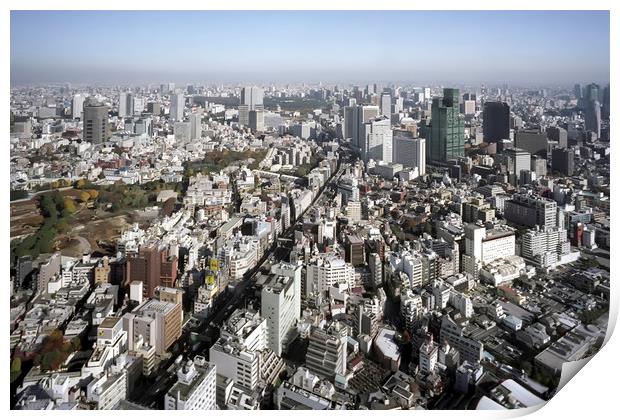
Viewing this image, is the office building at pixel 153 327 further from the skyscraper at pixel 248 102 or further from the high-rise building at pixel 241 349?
the skyscraper at pixel 248 102

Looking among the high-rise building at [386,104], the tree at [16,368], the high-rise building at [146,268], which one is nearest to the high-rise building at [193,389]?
the tree at [16,368]

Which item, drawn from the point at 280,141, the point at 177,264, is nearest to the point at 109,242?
the point at 177,264

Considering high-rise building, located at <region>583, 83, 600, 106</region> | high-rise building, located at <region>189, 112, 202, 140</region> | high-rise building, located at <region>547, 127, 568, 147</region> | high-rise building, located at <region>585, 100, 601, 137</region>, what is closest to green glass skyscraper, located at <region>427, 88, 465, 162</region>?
high-rise building, located at <region>547, 127, 568, 147</region>

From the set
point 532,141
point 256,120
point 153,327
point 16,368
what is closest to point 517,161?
point 532,141

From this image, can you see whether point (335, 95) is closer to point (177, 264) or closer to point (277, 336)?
point (177, 264)

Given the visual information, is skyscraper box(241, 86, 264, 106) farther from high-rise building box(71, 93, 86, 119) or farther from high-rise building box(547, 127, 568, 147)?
high-rise building box(547, 127, 568, 147)

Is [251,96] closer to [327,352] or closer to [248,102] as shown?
[248,102]
